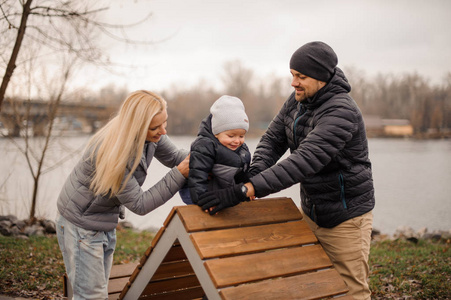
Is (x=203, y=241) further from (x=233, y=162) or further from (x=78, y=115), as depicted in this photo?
(x=78, y=115)

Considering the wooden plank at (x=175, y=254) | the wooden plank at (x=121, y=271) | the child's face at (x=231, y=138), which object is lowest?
the wooden plank at (x=121, y=271)

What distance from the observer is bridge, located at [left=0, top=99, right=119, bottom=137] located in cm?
833

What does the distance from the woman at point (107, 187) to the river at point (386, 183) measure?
5.88 metres

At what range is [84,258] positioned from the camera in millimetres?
3004

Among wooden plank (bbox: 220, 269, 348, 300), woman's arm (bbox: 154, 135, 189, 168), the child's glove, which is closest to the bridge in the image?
woman's arm (bbox: 154, 135, 189, 168)

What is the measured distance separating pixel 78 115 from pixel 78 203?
614 centimetres

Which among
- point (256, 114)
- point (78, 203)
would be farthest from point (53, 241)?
point (256, 114)

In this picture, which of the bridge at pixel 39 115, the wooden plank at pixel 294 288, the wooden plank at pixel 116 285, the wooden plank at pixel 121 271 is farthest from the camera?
the bridge at pixel 39 115

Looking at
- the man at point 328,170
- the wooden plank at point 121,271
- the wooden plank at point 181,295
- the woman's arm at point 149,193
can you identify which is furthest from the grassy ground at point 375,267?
the woman's arm at point 149,193

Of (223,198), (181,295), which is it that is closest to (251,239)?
(223,198)

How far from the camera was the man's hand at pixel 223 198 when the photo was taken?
Result: 8.58ft

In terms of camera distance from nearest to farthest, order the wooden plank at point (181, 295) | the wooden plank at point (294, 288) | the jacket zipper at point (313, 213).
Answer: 1. the wooden plank at point (294, 288)
2. the jacket zipper at point (313, 213)
3. the wooden plank at point (181, 295)

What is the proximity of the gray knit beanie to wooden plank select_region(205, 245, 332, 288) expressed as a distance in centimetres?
81

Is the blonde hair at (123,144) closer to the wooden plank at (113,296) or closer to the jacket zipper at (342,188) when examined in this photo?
the wooden plank at (113,296)
